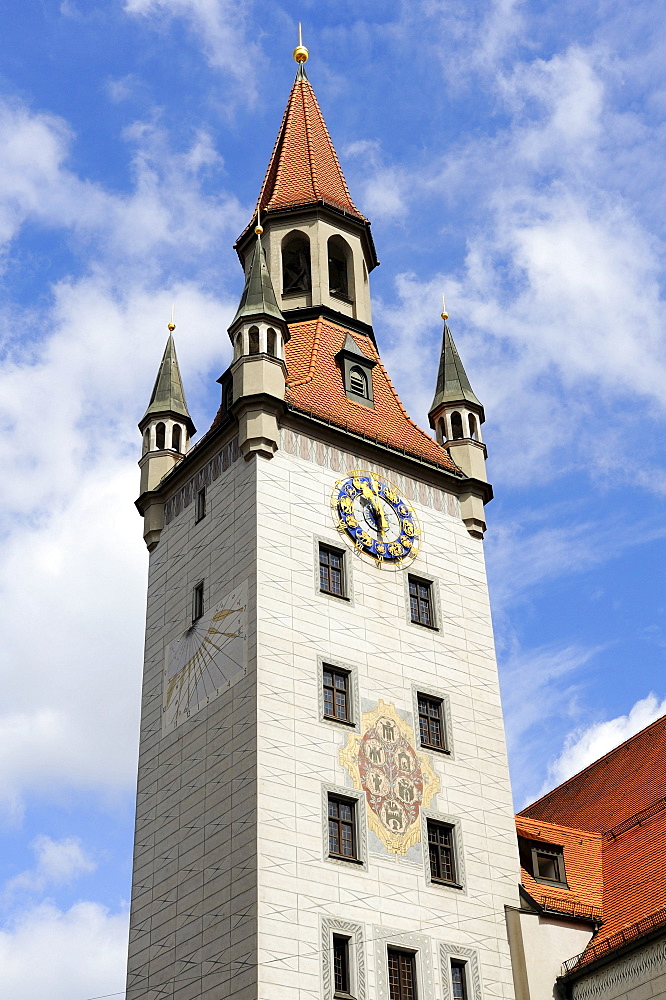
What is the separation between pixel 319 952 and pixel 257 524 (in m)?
9.06

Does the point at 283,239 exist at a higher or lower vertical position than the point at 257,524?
higher

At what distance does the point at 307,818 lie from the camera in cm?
2661

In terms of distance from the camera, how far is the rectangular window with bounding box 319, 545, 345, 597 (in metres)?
30.2

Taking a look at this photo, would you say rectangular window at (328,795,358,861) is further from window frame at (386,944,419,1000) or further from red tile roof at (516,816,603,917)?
red tile roof at (516,816,603,917)

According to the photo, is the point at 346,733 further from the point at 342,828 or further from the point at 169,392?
the point at 169,392

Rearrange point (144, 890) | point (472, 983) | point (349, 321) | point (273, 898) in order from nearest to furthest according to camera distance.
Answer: point (273, 898), point (472, 983), point (144, 890), point (349, 321)

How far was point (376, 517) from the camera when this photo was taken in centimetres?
3222

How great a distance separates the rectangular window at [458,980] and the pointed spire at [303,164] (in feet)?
73.4

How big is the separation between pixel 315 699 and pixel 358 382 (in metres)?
10.9

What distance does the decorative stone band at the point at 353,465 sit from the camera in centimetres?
3189

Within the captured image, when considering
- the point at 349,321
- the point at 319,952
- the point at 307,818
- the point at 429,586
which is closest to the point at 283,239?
the point at 349,321

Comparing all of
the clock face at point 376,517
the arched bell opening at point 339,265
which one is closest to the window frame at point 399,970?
the clock face at point 376,517

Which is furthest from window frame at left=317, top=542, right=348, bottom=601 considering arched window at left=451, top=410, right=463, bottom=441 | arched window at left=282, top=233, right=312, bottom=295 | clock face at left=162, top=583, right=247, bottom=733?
arched window at left=282, top=233, right=312, bottom=295

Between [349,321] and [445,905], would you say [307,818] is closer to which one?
[445,905]
